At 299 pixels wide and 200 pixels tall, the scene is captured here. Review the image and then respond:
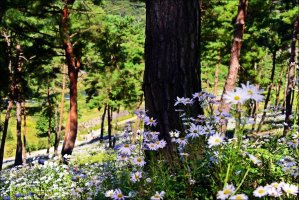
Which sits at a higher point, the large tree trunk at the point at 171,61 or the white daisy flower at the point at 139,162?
the large tree trunk at the point at 171,61

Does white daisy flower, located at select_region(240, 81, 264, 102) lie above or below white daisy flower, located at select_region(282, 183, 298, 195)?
above

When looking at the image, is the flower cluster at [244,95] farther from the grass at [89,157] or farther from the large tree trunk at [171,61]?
the grass at [89,157]

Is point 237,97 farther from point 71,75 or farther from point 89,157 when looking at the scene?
point 71,75

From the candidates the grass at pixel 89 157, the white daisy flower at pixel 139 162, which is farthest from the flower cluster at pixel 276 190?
the grass at pixel 89 157

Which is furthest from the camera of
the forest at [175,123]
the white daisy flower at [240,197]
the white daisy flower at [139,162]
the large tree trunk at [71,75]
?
the large tree trunk at [71,75]

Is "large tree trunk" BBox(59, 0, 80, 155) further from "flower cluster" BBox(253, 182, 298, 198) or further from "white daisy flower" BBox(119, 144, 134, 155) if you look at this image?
"flower cluster" BBox(253, 182, 298, 198)

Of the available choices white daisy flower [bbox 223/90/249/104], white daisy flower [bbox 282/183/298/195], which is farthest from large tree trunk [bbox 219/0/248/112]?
white daisy flower [bbox 223/90/249/104]

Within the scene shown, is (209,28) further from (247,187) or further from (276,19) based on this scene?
(247,187)

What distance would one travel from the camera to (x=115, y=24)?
30281mm

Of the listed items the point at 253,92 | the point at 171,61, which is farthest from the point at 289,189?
the point at 171,61

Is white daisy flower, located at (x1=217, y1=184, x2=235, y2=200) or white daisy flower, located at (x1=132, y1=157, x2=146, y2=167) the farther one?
white daisy flower, located at (x1=132, y1=157, x2=146, y2=167)

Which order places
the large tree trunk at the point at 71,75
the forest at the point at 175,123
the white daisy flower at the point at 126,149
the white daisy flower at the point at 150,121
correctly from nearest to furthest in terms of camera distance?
the forest at the point at 175,123, the white daisy flower at the point at 126,149, the white daisy flower at the point at 150,121, the large tree trunk at the point at 71,75

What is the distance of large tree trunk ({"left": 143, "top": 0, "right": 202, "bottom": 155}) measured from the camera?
4.20 meters

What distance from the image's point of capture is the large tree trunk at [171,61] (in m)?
4.20
